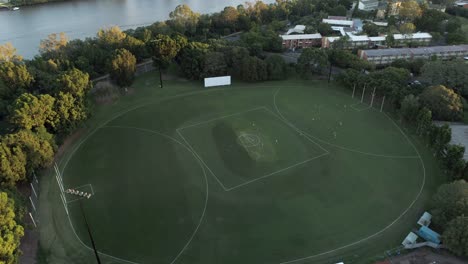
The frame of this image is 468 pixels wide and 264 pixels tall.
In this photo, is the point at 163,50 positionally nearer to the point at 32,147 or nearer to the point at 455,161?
the point at 32,147

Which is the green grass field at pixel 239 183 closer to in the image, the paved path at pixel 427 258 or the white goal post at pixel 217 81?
the paved path at pixel 427 258

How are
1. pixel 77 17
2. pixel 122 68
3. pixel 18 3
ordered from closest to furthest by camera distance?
pixel 122 68 → pixel 77 17 → pixel 18 3

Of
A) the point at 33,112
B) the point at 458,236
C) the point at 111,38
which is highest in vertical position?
the point at 111,38

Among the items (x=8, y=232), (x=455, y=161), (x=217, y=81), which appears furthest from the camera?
(x=217, y=81)

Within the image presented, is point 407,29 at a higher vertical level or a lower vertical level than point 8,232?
higher

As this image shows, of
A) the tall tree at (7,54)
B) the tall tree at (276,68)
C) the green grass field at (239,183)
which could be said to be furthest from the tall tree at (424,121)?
the tall tree at (7,54)

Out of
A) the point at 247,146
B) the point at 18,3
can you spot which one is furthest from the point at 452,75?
the point at 18,3

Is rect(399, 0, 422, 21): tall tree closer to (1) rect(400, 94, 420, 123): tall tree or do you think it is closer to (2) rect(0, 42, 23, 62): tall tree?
(1) rect(400, 94, 420, 123): tall tree
